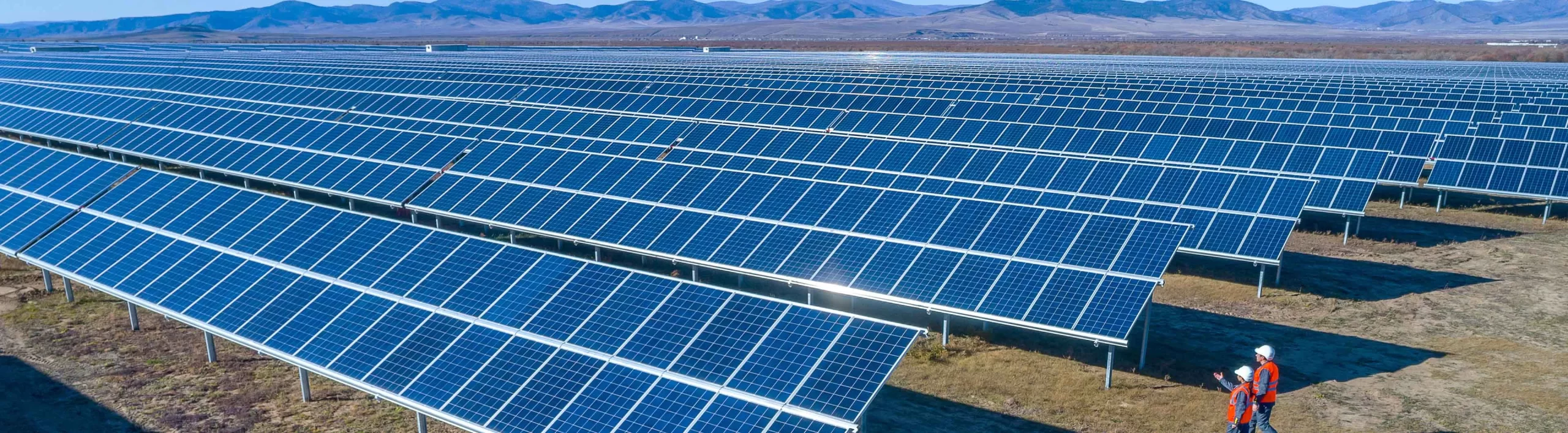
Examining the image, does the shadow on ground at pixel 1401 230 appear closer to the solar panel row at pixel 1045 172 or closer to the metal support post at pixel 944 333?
the solar panel row at pixel 1045 172

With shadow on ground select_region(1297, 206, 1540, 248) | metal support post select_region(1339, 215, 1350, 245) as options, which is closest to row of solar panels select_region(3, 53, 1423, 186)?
metal support post select_region(1339, 215, 1350, 245)

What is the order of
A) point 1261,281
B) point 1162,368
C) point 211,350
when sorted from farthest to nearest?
point 1261,281
point 211,350
point 1162,368

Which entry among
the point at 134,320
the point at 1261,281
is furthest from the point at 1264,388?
the point at 134,320

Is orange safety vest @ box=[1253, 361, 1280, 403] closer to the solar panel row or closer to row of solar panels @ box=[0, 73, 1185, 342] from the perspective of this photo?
row of solar panels @ box=[0, 73, 1185, 342]

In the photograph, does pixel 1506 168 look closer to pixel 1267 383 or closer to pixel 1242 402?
pixel 1267 383

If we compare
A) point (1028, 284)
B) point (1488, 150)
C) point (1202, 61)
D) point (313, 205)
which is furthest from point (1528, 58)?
point (313, 205)

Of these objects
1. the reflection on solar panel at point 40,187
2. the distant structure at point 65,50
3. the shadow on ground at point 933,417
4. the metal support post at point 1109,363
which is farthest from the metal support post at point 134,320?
the distant structure at point 65,50
